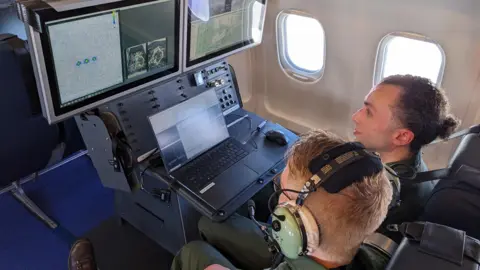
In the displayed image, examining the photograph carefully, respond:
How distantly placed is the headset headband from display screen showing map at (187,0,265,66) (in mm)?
1207

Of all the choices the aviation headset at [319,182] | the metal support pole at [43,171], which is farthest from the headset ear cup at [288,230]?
the metal support pole at [43,171]

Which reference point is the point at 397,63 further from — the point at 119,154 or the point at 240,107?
the point at 119,154

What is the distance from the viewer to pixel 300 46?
3.37 metres

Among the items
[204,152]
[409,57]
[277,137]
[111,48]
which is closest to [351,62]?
[409,57]

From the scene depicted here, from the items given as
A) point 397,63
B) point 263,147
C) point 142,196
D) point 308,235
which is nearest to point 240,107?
point 263,147

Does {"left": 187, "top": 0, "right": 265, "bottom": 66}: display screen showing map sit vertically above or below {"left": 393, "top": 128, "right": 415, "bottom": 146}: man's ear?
above

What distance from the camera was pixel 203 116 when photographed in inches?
85.4

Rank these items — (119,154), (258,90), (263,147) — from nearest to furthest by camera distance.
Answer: (119,154) < (263,147) < (258,90)

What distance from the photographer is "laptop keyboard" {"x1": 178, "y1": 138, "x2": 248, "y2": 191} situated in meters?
2.03

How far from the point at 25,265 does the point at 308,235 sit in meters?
2.11

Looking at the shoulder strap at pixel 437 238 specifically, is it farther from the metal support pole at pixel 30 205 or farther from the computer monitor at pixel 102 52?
the metal support pole at pixel 30 205

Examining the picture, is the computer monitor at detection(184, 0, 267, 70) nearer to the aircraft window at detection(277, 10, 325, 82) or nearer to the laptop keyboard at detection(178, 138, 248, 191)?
the laptop keyboard at detection(178, 138, 248, 191)

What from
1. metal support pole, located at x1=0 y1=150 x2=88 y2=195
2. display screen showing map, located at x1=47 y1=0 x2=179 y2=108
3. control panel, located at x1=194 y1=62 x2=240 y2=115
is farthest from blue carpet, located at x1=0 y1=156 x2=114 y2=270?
display screen showing map, located at x1=47 y1=0 x2=179 y2=108

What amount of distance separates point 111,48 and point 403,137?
1.35 m
